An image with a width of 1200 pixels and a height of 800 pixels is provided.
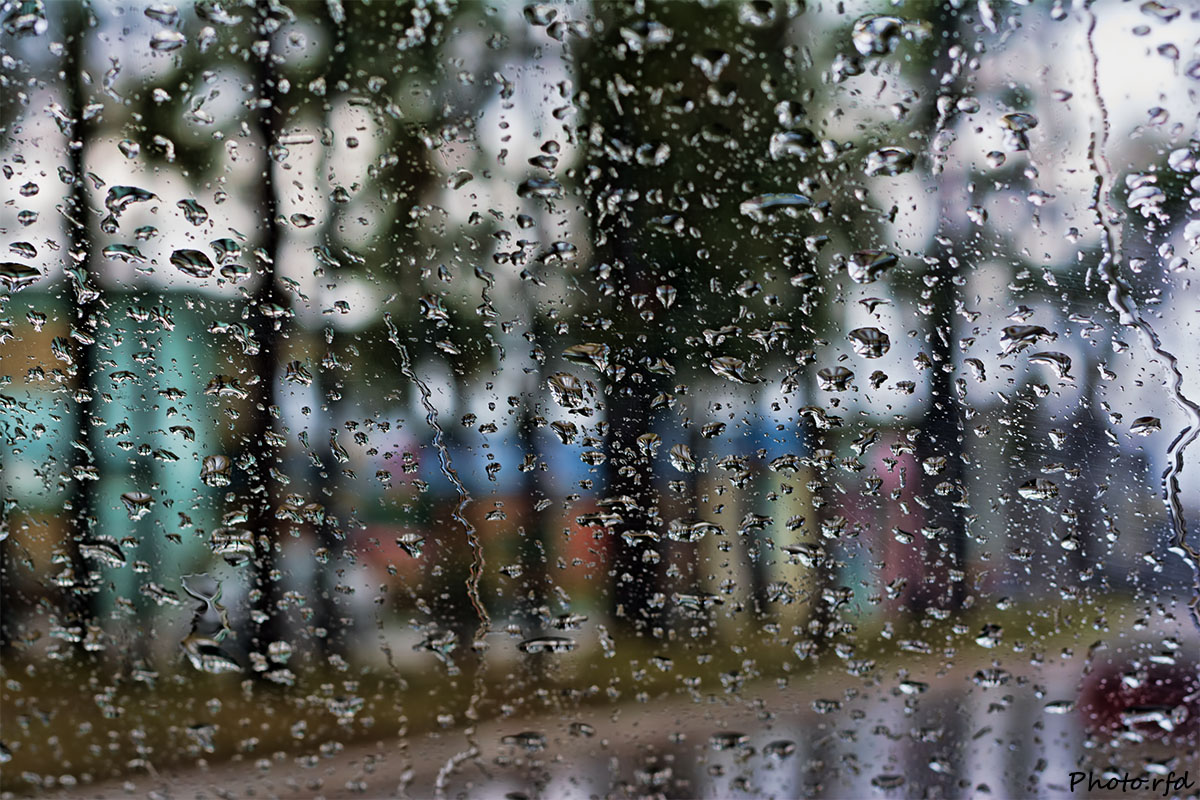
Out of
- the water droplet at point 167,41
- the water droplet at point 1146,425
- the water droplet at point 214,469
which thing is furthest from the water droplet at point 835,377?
the water droplet at point 167,41

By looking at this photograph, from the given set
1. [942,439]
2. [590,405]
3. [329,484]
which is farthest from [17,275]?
[942,439]

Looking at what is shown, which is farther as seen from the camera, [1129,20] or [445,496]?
[445,496]

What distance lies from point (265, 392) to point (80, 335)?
0.22 meters

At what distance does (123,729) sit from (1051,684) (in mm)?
1052

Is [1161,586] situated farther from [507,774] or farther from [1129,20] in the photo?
[507,774]

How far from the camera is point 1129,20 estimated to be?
74 cm

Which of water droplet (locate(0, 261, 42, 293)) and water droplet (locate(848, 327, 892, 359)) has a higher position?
water droplet (locate(0, 261, 42, 293))

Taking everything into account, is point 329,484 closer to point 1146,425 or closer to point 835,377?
point 835,377

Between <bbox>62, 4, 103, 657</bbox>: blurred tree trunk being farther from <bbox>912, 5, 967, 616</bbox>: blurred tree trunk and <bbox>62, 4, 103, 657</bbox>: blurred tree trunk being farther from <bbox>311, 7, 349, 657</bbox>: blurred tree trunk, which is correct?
<bbox>912, 5, 967, 616</bbox>: blurred tree trunk

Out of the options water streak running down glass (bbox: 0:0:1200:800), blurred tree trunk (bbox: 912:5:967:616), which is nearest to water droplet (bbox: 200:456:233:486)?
water streak running down glass (bbox: 0:0:1200:800)

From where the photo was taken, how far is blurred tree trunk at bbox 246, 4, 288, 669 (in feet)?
2.72

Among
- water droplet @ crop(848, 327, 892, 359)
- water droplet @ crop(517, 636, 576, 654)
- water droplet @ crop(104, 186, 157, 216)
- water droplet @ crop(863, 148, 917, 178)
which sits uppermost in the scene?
water droplet @ crop(863, 148, 917, 178)

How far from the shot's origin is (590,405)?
2.78ft

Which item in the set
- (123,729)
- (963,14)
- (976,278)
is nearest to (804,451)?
(976,278)
